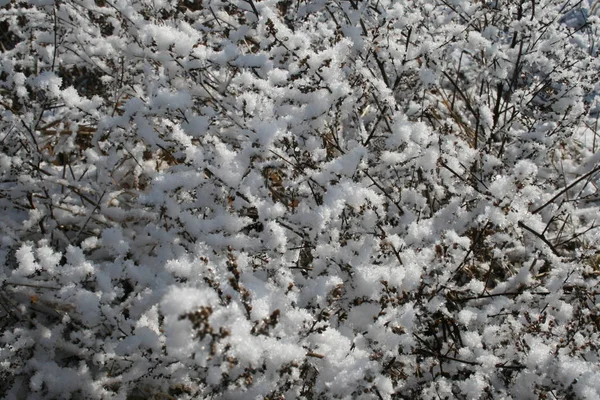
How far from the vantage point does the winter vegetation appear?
1920 mm

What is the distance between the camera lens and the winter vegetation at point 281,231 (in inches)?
75.6

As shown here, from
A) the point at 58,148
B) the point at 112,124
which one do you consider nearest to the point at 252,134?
the point at 112,124

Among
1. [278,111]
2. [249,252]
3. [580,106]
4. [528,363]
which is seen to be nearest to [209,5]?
[278,111]

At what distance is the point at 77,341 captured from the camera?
2170 millimetres

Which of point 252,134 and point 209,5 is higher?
point 209,5

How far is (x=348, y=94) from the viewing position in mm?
2227

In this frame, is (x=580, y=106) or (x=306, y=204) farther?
(x=580, y=106)

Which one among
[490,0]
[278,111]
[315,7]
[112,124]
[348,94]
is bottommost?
[112,124]

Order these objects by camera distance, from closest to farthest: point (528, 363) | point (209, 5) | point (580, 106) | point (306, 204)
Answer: point (528, 363), point (306, 204), point (580, 106), point (209, 5)

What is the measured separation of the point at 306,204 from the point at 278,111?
48 cm

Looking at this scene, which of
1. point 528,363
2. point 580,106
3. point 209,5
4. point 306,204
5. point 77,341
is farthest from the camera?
point 209,5

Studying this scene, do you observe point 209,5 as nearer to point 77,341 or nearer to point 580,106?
point 77,341

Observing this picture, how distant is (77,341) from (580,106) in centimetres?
301

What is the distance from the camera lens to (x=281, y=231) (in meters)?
2.04
